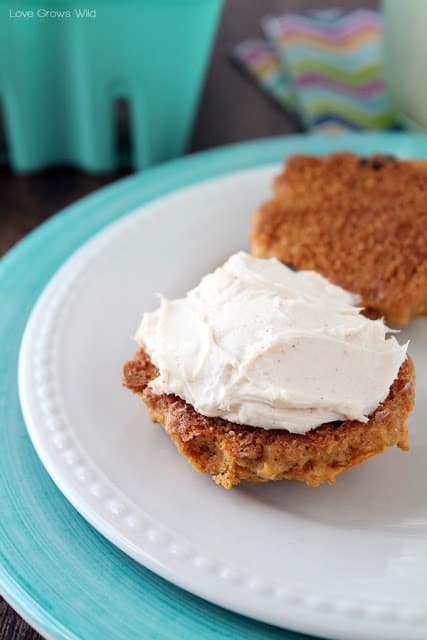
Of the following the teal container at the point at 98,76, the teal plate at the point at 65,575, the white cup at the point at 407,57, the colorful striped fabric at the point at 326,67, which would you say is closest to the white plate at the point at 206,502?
the teal plate at the point at 65,575

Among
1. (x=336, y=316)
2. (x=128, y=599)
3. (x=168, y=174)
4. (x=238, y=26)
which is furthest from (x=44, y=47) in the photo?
(x=128, y=599)

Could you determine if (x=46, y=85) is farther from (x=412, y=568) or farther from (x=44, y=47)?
(x=412, y=568)

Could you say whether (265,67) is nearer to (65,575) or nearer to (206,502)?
(206,502)

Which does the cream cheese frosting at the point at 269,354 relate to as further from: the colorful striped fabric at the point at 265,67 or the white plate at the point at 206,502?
the colorful striped fabric at the point at 265,67

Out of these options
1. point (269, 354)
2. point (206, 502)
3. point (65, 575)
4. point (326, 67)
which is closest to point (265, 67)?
point (326, 67)

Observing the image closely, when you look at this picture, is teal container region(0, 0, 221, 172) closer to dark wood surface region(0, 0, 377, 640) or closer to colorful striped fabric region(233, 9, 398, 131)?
dark wood surface region(0, 0, 377, 640)

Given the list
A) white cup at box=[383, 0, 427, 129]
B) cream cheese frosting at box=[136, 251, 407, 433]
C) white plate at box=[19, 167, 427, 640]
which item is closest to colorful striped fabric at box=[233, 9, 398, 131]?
white cup at box=[383, 0, 427, 129]
